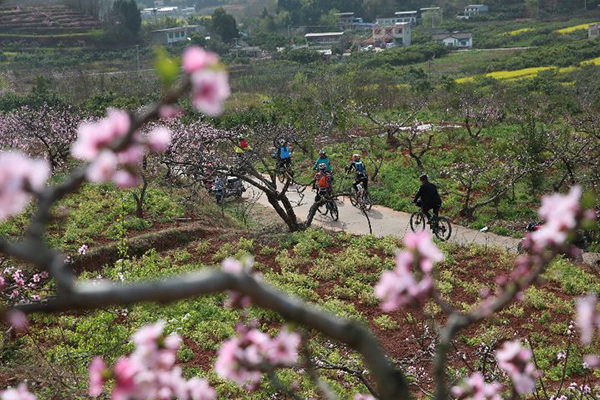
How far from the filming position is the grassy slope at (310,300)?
256 inches

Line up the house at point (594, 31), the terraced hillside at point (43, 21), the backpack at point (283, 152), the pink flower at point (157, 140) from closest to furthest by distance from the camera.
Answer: the pink flower at point (157, 140)
the backpack at point (283, 152)
the house at point (594, 31)
the terraced hillside at point (43, 21)

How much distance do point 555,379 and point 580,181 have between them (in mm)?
7650

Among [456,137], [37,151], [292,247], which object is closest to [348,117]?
[456,137]

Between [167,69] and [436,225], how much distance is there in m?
10.9

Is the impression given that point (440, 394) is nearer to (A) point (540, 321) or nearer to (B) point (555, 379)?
(B) point (555, 379)

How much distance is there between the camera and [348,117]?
79.9ft

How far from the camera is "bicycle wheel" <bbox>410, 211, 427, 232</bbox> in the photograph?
1195 centimetres

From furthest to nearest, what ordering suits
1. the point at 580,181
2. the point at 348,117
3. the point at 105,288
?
the point at 348,117
the point at 580,181
the point at 105,288

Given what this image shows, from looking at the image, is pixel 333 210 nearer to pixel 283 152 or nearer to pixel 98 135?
pixel 283 152

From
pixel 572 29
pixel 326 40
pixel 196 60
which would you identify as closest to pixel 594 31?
pixel 572 29

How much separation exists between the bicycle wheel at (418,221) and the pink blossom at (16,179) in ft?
35.9

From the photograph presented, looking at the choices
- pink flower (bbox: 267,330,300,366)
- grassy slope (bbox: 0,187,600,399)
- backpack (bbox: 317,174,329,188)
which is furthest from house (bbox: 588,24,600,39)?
pink flower (bbox: 267,330,300,366)

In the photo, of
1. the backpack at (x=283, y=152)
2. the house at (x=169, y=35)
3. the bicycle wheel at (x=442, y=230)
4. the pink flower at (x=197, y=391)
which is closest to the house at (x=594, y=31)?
the house at (x=169, y=35)

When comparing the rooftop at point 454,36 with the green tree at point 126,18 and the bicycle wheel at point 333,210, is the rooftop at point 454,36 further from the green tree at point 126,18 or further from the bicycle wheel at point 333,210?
the bicycle wheel at point 333,210
